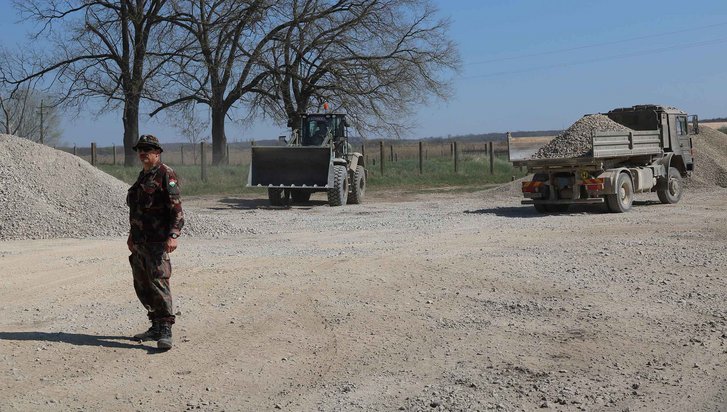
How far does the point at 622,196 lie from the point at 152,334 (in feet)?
47.9

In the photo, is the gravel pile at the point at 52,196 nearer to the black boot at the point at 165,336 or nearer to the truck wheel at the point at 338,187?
the truck wheel at the point at 338,187

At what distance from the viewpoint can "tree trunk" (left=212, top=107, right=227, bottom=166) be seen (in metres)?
41.2

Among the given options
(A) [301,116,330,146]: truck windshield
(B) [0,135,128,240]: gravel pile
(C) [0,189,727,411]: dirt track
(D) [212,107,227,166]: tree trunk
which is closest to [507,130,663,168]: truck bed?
(C) [0,189,727,411]: dirt track

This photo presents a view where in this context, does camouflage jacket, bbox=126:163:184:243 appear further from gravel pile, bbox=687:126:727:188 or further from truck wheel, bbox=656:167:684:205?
gravel pile, bbox=687:126:727:188

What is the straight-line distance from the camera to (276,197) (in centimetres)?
2569

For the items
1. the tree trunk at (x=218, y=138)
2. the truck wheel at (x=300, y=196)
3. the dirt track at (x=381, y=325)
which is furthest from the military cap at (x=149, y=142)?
the tree trunk at (x=218, y=138)

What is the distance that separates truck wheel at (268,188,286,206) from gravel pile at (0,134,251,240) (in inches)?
319

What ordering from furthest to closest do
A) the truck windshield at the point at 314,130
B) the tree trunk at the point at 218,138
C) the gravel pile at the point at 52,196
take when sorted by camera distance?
the tree trunk at the point at 218,138, the truck windshield at the point at 314,130, the gravel pile at the point at 52,196

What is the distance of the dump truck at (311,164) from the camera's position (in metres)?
A: 24.5

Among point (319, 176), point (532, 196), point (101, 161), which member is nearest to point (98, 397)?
point (532, 196)

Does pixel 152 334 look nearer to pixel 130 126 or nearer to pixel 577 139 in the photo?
pixel 577 139

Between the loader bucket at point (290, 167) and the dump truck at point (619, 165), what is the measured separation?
5721mm

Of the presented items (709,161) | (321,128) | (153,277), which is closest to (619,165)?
(321,128)

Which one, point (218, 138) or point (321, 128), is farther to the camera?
point (218, 138)
